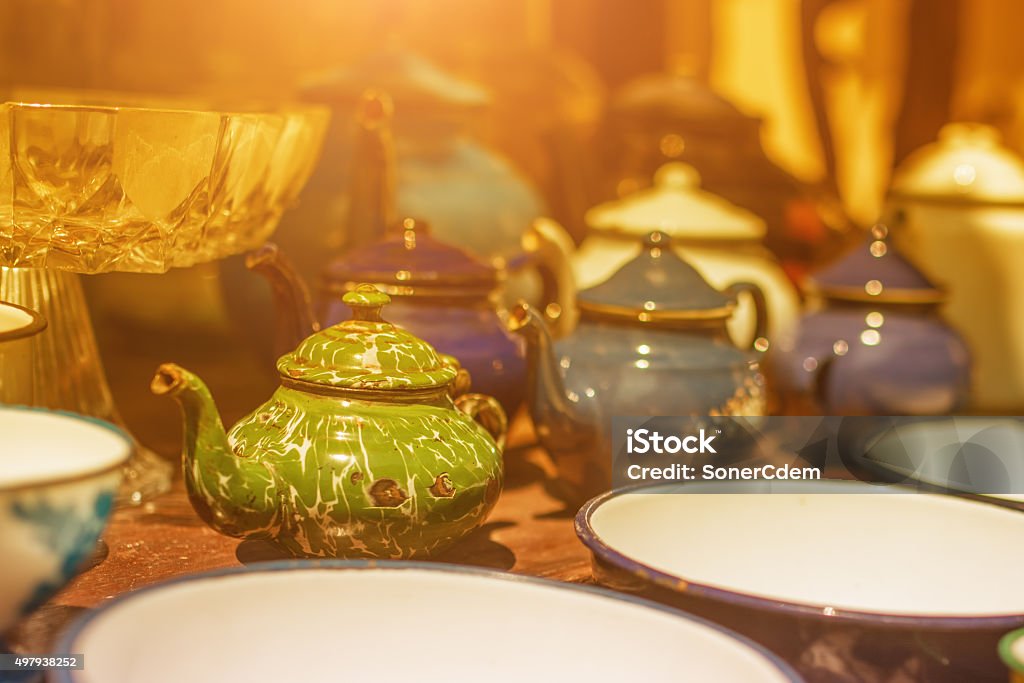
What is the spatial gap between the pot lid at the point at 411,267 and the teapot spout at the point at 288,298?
5 cm

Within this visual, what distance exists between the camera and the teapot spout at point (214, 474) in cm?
69

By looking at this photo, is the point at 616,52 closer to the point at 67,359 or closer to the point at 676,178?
the point at 676,178

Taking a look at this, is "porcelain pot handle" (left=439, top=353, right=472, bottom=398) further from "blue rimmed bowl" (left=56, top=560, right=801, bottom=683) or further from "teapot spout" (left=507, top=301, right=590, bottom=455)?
"blue rimmed bowl" (left=56, top=560, right=801, bottom=683)

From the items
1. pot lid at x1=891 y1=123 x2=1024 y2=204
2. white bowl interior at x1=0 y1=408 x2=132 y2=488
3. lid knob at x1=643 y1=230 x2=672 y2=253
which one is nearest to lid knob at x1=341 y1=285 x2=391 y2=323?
white bowl interior at x1=0 y1=408 x2=132 y2=488

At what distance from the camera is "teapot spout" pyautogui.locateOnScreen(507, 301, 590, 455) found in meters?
0.93

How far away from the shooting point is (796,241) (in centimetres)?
191

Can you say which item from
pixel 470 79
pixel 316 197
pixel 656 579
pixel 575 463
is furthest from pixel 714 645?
pixel 470 79

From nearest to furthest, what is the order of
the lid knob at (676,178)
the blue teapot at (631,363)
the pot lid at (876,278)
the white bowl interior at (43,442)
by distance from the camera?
1. the white bowl interior at (43,442)
2. the blue teapot at (631,363)
3. the pot lid at (876,278)
4. the lid knob at (676,178)

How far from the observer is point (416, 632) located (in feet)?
1.83

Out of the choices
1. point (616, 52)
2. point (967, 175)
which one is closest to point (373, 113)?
point (967, 175)

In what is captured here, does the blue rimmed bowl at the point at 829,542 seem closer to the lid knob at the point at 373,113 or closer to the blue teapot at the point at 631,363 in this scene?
the blue teapot at the point at 631,363

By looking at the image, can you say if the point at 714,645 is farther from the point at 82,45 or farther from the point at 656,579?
the point at 82,45

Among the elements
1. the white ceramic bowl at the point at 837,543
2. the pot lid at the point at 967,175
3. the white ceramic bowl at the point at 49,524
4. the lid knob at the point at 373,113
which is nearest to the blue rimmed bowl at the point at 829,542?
the white ceramic bowl at the point at 837,543

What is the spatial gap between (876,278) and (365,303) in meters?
0.80
